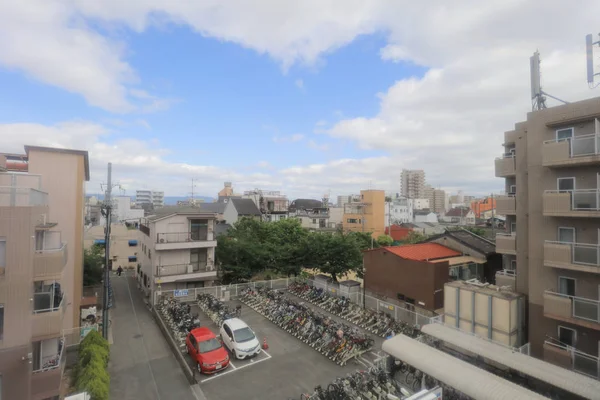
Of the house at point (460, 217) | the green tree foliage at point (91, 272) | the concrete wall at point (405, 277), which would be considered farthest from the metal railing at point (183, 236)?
the house at point (460, 217)

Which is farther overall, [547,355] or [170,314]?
[170,314]

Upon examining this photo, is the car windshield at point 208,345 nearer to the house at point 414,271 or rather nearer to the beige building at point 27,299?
the beige building at point 27,299

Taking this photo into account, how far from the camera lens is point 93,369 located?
10.3 meters

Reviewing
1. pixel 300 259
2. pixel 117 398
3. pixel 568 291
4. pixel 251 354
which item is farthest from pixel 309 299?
pixel 568 291

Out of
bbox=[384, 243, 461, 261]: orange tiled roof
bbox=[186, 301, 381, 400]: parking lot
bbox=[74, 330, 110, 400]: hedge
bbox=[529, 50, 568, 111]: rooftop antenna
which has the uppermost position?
bbox=[529, 50, 568, 111]: rooftop antenna

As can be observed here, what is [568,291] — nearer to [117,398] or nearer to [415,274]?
[415,274]

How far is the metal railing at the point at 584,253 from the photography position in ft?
34.0

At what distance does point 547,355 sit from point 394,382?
20.0 ft

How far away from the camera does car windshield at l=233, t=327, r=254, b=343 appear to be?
1389 centimetres

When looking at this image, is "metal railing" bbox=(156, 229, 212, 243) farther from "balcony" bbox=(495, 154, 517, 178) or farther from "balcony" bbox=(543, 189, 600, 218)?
"balcony" bbox=(543, 189, 600, 218)

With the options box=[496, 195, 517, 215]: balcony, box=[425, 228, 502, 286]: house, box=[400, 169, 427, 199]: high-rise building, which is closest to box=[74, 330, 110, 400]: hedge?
box=[496, 195, 517, 215]: balcony

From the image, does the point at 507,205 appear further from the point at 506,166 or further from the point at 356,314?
the point at 356,314

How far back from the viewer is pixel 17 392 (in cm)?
875

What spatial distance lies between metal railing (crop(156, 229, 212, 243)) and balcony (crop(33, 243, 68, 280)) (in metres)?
11.5
